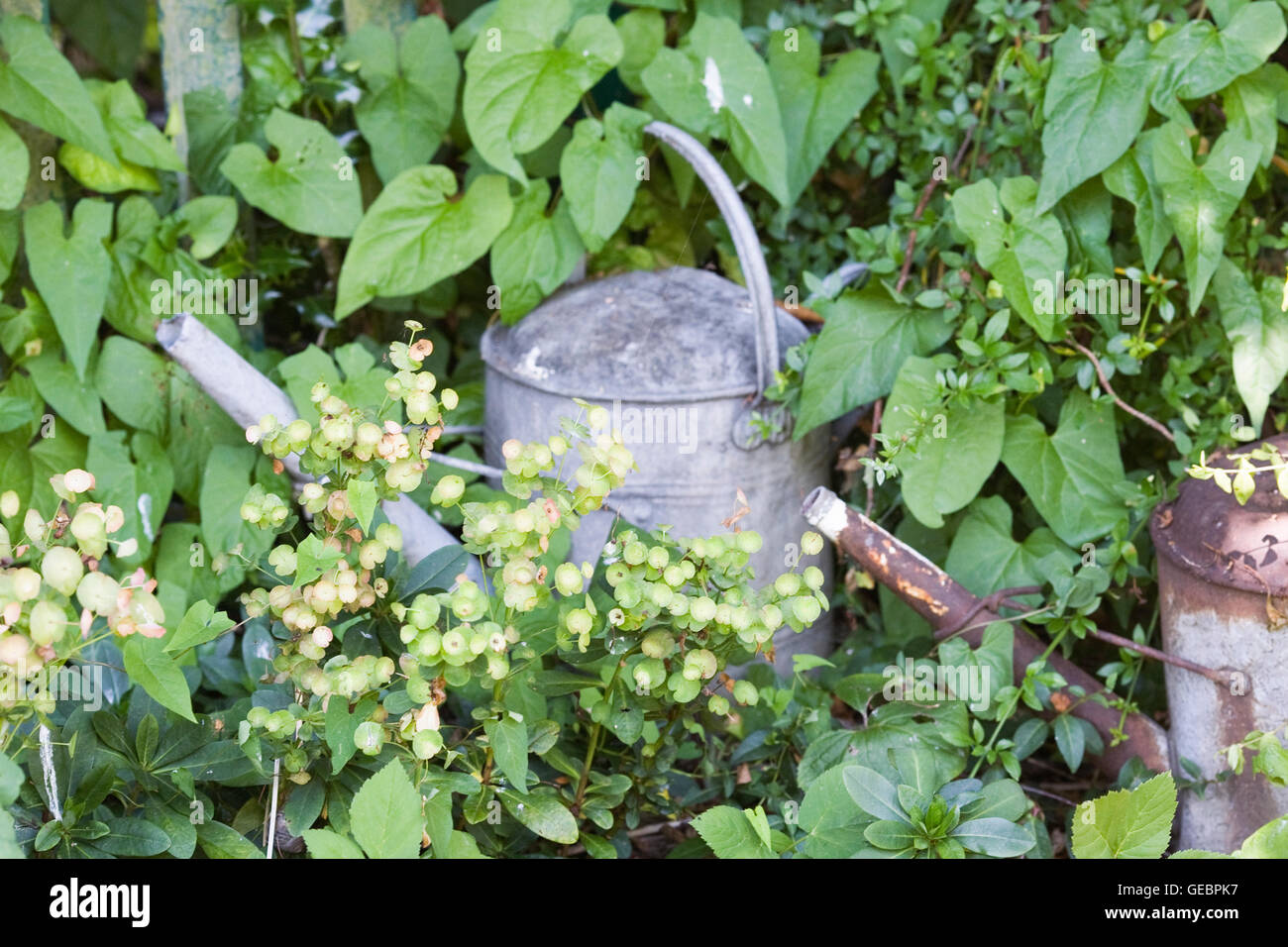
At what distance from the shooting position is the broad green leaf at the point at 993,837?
110 centimetres

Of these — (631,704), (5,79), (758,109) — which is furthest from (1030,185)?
(5,79)

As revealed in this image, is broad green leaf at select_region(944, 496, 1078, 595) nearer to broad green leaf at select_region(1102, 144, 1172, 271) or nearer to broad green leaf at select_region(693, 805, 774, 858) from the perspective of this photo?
broad green leaf at select_region(1102, 144, 1172, 271)

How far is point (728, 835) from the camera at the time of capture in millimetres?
1091

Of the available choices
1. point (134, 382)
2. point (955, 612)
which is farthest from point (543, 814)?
point (134, 382)

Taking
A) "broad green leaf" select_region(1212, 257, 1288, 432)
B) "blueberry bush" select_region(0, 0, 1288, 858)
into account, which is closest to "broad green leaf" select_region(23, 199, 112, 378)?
"blueberry bush" select_region(0, 0, 1288, 858)

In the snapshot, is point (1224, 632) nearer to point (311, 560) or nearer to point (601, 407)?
point (601, 407)

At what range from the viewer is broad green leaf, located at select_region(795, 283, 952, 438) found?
162cm

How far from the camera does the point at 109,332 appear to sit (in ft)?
6.20

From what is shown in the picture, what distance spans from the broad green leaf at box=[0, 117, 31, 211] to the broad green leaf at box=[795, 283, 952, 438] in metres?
1.05

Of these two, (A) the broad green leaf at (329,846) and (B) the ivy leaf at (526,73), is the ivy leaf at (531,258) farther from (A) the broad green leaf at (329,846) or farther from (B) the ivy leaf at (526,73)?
(A) the broad green leaf at (329,846)

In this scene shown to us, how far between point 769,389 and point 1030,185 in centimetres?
42

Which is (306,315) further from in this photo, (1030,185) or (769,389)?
(1030,185)

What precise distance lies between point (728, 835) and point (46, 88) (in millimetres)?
1313

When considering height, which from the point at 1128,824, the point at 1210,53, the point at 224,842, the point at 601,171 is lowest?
the point at 224,842
